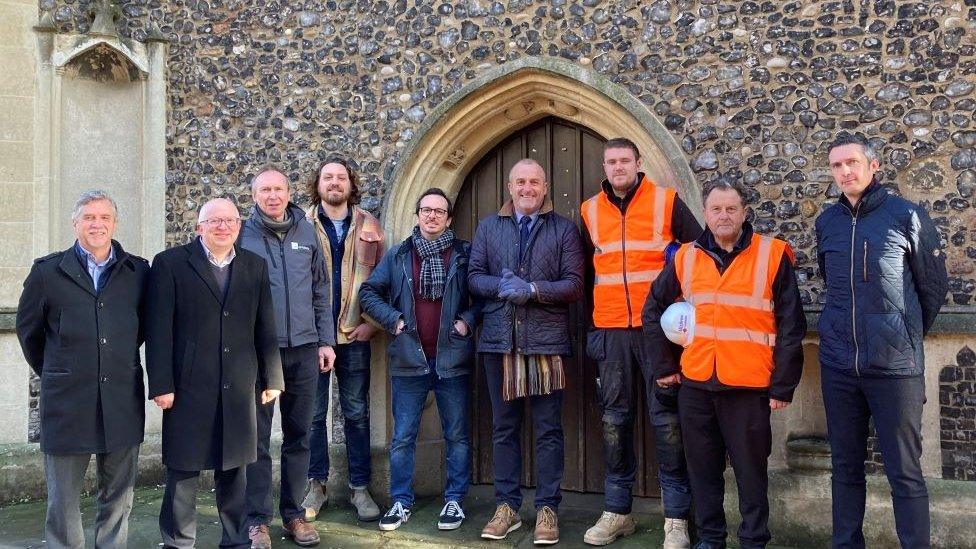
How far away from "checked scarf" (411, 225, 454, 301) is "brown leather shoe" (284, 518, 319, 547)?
134 centimetres

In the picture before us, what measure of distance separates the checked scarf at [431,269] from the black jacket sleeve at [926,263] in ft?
7.45

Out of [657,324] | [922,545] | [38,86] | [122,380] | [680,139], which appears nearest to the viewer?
[922,545]

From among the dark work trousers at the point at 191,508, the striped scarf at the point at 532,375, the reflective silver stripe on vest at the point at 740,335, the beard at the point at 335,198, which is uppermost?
the beard at the point at 335,198

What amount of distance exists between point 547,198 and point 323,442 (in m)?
1.91

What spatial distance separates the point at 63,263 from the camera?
3.43m

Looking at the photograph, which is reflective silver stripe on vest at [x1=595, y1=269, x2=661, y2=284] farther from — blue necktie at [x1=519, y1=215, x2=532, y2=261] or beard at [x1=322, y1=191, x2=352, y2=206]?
beard at [x1=322, y1=191, x2=352, y2=206]

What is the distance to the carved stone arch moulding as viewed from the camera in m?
4.57

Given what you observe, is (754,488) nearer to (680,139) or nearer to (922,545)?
(922,545)

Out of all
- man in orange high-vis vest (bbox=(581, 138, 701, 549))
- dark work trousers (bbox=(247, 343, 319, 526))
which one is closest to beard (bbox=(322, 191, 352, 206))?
dark work trousers (bbox=(247, 343, 319, 526))

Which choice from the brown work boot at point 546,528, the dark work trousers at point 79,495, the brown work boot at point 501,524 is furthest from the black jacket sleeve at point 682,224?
the dark work trousers at point 79,495

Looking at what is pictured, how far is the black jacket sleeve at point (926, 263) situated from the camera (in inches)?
131

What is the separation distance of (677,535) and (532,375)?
103 centimetres

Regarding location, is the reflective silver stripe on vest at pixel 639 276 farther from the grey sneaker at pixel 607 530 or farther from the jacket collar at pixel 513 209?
the grey sneaker at pixel 607 530

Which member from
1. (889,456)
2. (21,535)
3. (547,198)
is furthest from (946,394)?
(21,535)
